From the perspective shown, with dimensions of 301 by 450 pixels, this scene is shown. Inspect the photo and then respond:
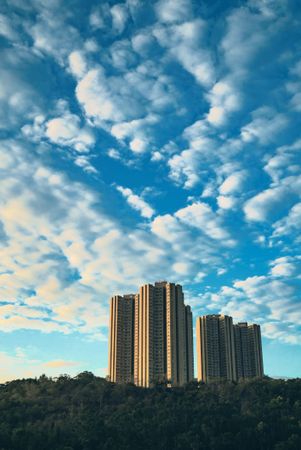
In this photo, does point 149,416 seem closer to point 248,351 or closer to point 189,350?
point 189,350

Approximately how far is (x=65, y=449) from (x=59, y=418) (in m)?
17.7

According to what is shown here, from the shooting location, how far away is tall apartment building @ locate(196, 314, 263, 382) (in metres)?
129

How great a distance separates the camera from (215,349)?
430 feet

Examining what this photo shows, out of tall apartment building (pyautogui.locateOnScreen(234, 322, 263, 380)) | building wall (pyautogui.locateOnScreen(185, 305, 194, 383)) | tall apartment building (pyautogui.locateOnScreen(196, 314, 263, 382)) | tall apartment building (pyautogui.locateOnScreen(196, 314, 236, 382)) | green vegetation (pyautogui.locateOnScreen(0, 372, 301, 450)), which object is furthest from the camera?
tall apartment building (pyautogui.locateOnScreen(234, 322, 263, 380))

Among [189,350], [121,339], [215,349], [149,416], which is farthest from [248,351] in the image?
[149,416]

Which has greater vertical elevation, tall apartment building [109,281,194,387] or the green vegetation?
tall apartment building [109,281,194,387]

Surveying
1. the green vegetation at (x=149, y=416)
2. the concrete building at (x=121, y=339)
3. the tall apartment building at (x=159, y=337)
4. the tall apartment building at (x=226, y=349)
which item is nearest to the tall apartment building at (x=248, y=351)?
the tall apartment building at (x=226, y=349)

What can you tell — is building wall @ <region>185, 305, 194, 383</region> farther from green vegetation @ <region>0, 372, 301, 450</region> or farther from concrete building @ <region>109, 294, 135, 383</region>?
concrete building @ <region>109, 294, 135, 383</region>

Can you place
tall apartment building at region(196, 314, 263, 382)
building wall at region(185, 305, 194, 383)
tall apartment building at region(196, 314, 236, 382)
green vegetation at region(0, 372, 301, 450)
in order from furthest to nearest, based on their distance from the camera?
tall apartment building at region(196, 314, 263, 382), tall apartment building at region(196, 314, 236, 382), building wall at region(185, 305, 194, 383), green vegetation at region(0, 372, 301, 450)

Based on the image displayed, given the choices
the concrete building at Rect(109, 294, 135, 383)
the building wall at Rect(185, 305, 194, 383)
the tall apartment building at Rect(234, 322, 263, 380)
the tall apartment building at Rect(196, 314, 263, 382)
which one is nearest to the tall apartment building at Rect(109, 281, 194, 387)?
the building wall at Rect(185, 305, 194, 383)

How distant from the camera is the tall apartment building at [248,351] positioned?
135000mm

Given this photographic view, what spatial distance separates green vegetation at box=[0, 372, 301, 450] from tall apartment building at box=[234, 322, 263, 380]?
20322mm

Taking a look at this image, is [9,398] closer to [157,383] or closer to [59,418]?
[59,418]

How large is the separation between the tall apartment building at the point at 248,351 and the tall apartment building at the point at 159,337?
70.1 ft
